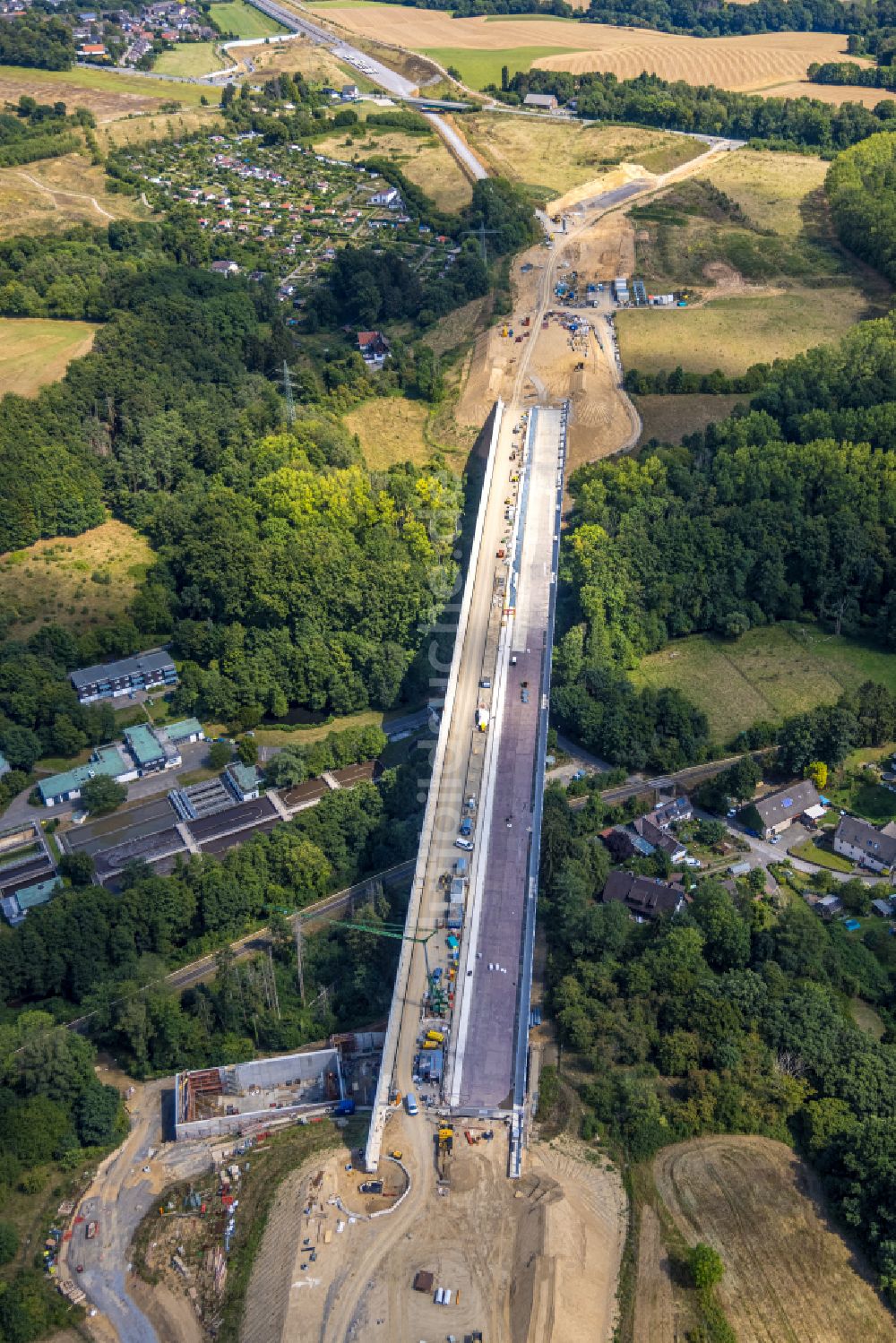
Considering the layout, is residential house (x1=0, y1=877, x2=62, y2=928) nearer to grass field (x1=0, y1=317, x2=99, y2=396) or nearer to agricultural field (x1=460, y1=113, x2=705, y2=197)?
grass field (x1=0, y1=317, x2=99, y2=396)

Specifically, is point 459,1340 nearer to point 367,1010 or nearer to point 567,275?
point 367,1010

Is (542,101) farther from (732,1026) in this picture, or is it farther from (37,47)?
(732,1026)

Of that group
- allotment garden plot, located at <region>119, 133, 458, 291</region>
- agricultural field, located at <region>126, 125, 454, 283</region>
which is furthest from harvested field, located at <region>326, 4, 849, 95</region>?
allotment garden plot, located at <region>119, 133, 458, 291</region>

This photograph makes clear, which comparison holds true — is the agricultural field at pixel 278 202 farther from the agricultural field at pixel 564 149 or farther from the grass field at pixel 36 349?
the grass field at pixel 36 349

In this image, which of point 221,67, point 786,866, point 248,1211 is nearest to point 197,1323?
point 248,1211

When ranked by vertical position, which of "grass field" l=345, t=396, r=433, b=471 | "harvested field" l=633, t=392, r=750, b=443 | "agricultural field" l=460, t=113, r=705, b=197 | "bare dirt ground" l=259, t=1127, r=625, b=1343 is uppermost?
"agricultural field" l=460, t=113, r=705, b=197

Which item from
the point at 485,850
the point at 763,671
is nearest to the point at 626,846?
the point at 485,850
